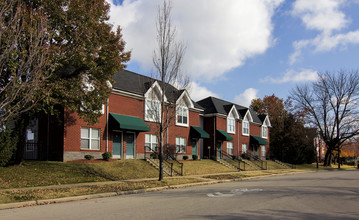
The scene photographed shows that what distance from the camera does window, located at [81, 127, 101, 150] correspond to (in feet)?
76.1

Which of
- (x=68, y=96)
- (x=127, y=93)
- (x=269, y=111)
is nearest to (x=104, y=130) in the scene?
(x=127, y=93)

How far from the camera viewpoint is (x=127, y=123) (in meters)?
25.0

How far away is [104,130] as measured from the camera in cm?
2452

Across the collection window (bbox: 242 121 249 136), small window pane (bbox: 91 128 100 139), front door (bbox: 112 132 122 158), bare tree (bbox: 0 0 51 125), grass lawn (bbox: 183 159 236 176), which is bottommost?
grass lawn (bbox: 183 159 236 176)

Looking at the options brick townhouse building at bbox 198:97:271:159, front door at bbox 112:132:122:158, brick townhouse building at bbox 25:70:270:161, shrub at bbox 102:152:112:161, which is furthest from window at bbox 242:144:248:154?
shrub at bbox 102:152:112:161

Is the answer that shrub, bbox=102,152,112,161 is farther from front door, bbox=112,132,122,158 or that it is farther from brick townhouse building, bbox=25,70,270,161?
front door, bbox=112,132,122,158

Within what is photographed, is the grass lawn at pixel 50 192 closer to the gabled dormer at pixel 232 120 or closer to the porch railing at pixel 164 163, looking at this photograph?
the porch railing at pixel 164 163

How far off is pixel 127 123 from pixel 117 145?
7.14 ft

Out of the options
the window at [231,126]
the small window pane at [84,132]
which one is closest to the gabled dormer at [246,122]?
the window at [231,126]

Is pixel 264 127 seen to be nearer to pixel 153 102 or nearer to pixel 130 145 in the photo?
pixel 130 145

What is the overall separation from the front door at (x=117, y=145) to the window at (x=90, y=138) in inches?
64.3

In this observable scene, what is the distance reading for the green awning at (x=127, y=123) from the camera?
24.4 metres

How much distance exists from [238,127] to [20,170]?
3067 cm

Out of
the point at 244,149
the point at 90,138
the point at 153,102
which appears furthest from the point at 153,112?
the point at 244,149
